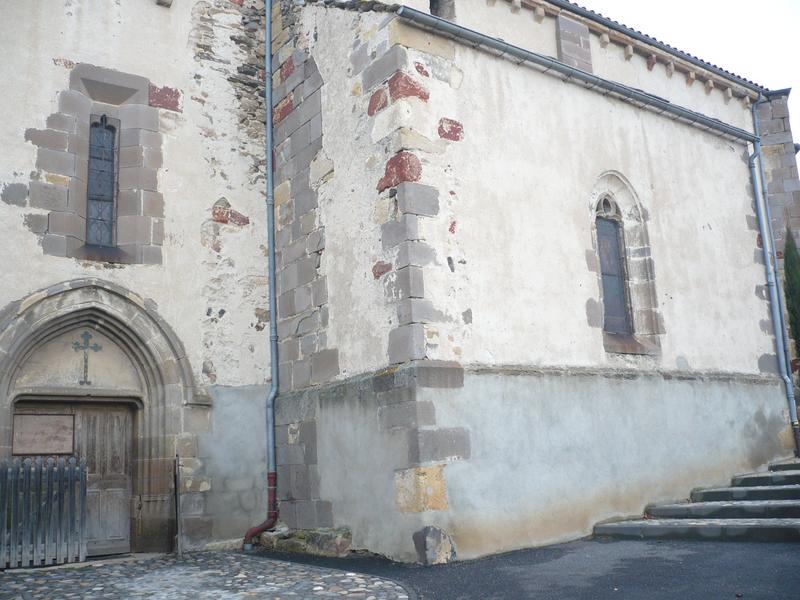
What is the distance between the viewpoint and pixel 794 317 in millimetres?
10992

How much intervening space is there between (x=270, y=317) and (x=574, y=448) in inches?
139

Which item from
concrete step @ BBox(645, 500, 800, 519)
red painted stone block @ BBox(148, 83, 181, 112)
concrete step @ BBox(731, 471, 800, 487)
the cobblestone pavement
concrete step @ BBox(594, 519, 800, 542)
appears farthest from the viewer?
red painted stone block @ BBox(148, 83, 181, 112)

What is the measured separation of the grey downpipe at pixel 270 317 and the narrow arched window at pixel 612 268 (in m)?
3.64

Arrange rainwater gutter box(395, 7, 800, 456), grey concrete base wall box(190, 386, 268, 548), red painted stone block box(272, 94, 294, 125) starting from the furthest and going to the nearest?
1. red painted stone block box(272, 94, 294, 125)
2. grey concrete base wall box(190, 386, 268, 548)
3. rainwater gutter box(395, 7, 800, 456)

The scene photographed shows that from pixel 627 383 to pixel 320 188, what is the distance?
3749 mm

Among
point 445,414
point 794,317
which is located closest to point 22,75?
point 445,414

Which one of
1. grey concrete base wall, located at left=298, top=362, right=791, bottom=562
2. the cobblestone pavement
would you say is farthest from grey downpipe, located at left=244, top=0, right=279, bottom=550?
the cobblestone pavement

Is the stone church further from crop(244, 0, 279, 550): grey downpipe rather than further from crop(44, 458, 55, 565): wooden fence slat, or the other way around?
crop(44, 458, 55, 565): wooden fence slat

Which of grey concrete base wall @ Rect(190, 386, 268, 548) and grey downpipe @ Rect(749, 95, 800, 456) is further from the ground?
grey downpipe @ Rect(749, 95, 800, 456)

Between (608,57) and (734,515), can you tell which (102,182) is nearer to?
(608,57)

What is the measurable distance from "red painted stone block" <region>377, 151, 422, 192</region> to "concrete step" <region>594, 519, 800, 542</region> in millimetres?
3687

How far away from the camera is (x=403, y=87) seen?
23.8 ft

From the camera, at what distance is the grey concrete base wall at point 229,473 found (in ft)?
26.2

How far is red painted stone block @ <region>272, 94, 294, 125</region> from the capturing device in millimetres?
8984
